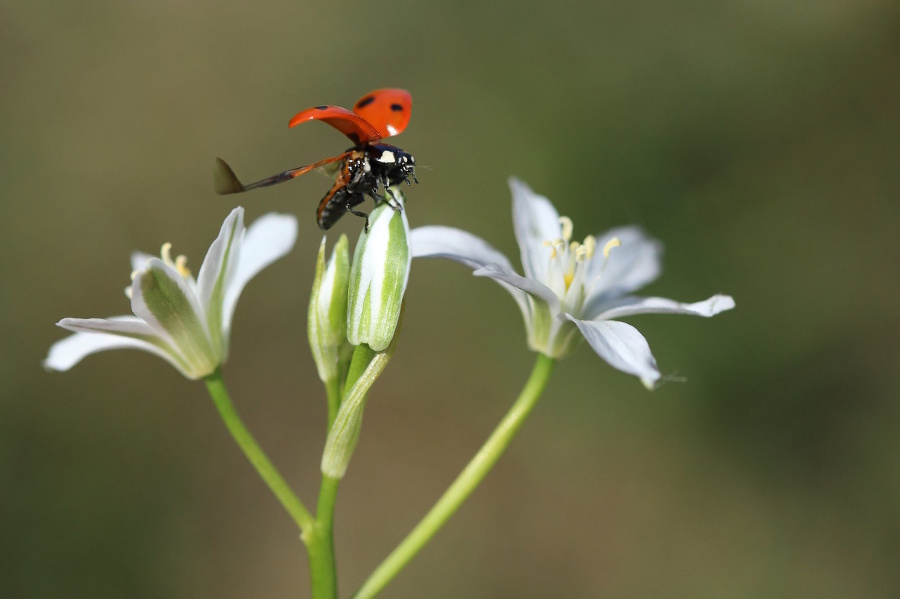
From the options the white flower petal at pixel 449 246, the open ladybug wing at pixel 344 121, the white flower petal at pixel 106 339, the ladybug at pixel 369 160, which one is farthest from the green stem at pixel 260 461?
the open ladybug wing at pixel 344 121

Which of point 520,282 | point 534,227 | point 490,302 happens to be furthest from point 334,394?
point 490,302

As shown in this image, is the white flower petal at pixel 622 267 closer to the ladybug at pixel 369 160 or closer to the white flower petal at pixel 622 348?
the white flower petal at pixel 622 348

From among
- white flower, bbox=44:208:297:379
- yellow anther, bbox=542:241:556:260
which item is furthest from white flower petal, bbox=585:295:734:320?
white flower, bbox=44:208:297:379

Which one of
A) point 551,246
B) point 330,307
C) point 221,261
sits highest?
point 221,261

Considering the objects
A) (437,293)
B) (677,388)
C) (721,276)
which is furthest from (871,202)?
(437,293)

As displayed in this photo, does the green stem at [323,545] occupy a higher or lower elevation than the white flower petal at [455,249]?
lower

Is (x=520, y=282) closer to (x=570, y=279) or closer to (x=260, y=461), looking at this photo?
(x=570, y=279)

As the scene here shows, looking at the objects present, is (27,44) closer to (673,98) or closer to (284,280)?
(284,280)
